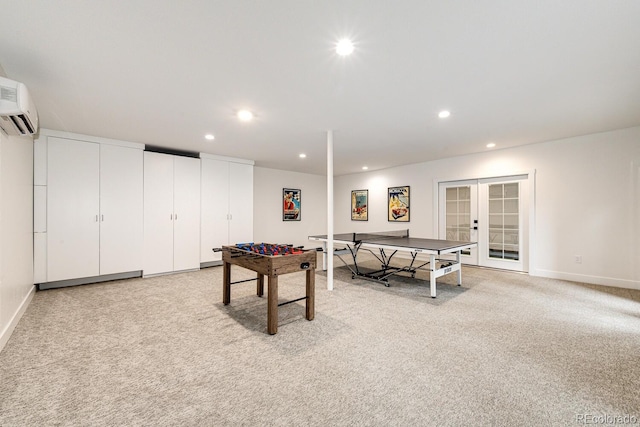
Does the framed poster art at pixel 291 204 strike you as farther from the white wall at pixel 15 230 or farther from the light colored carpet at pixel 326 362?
the white wall at pixel 15 230

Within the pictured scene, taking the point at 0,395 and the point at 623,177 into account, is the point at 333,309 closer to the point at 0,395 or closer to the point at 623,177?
the point at 0,395

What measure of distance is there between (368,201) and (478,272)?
360 cm

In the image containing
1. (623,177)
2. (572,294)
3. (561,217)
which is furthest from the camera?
(561,217)

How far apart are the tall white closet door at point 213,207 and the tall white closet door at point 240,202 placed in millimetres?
118

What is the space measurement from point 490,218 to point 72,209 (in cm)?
764

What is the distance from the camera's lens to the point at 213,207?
574 cm

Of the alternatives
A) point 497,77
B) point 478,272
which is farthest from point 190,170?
point 478,272

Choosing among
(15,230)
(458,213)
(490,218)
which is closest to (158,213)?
(15,230)

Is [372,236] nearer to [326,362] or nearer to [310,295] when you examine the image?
[310,295]

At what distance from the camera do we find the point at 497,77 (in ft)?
8.36

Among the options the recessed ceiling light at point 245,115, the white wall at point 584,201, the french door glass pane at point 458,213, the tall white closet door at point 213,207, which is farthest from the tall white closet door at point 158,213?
the white wall at point 584,201

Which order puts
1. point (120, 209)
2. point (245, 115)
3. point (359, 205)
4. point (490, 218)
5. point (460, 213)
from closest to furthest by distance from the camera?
1. point (245, 115)
2. point (120, 209)
3. point (490, 218)
4. point (460, 213)
5. point (359, 205)

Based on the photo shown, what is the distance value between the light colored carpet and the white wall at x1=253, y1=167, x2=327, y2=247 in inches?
155

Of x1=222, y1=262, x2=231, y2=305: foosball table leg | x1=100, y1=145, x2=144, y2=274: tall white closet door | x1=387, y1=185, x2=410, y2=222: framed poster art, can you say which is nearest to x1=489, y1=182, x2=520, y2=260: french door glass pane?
x1=387, y1=185, x2=410, y2=222: framed poster art
